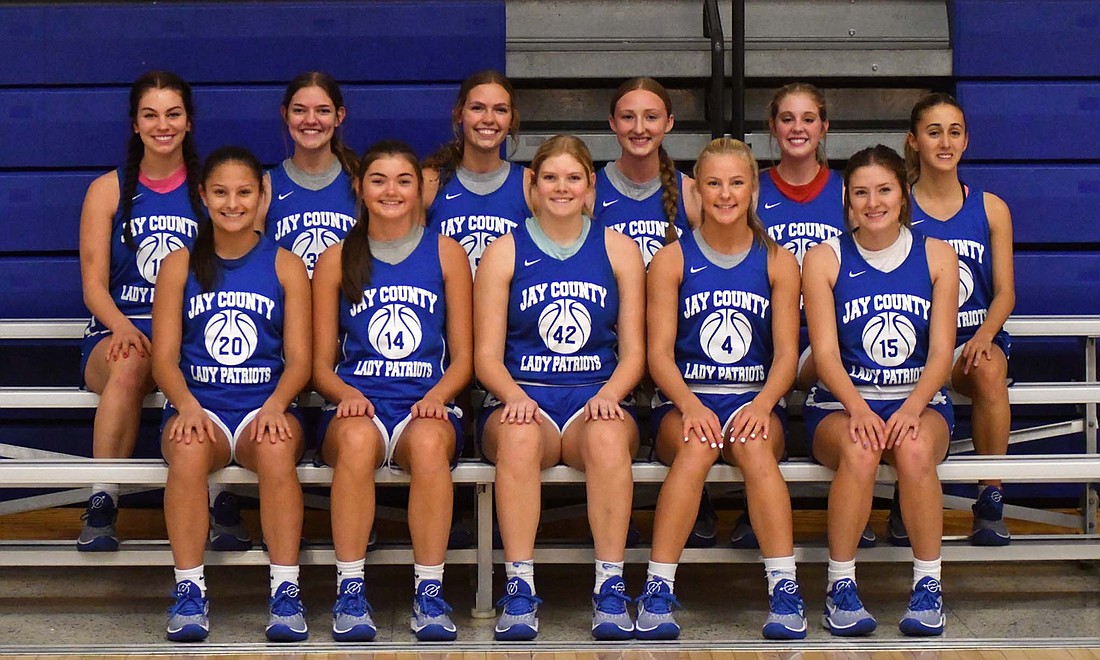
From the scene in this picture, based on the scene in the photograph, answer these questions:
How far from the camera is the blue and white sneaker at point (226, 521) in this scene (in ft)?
11.4

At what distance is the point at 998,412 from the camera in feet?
11.0

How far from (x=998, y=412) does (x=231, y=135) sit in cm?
224

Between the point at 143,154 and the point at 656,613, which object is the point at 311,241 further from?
the point at 656,613

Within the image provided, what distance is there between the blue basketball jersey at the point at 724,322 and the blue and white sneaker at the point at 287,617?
3.15 ft

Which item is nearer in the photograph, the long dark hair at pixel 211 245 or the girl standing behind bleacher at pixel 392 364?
the girl standing behind bleacher at pixel 392 364

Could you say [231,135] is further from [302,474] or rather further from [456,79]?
[302,474]

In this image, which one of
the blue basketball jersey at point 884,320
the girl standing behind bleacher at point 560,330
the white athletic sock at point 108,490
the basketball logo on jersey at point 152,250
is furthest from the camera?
the basketball logo on jersey at point 152,250

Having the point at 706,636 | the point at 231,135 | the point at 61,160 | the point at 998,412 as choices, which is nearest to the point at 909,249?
the point at 998,412

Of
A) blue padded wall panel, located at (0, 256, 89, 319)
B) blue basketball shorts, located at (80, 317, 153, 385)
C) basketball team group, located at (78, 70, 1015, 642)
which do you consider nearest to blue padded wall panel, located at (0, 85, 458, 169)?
blue padded wall panel, located at (0, 256, 89, 319)

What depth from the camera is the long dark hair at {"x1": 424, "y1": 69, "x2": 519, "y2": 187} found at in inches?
137

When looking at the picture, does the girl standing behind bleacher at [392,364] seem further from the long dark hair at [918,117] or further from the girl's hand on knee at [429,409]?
the long dark hair at [918,117]

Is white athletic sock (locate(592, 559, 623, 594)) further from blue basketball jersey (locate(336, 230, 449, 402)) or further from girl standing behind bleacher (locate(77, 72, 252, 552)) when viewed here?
girl standing behind bleacher (locate(77, 72, 252, 552))

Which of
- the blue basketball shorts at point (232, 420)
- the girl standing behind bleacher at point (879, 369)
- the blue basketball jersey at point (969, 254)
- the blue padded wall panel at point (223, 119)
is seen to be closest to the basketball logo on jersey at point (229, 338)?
the blue basketball shorts at point (232, 420)

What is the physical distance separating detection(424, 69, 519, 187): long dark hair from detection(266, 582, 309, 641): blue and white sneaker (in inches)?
42.9
